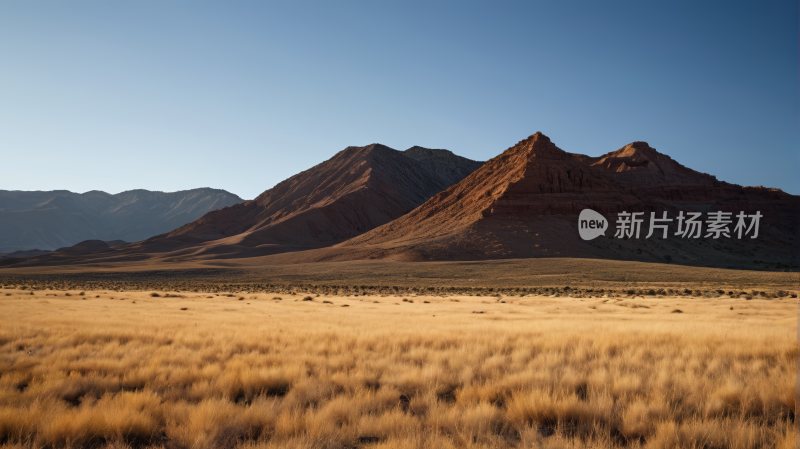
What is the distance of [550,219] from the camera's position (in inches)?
3145

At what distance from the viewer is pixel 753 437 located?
148 inches

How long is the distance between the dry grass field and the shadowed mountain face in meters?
92.6

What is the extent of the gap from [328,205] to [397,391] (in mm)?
119574

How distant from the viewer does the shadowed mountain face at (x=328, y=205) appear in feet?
367

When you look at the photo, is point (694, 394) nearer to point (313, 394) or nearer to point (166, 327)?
point (313, 394)

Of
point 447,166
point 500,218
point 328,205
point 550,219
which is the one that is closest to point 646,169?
point 550,219

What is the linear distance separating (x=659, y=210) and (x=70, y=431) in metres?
102

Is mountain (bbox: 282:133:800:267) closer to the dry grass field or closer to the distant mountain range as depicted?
the distant mountain range

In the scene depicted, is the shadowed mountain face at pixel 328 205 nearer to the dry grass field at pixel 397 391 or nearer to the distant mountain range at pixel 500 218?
the distant mountain range at pixel 500 218

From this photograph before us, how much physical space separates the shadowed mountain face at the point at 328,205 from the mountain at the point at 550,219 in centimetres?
2494

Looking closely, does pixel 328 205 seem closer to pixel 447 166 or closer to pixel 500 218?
pixel 500 218

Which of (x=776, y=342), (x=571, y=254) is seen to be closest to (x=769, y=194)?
(x=571, y=254)

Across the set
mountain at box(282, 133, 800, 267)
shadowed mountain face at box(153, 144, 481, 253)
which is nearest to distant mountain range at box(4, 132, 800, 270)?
mountain at box(282, 133, 800, 267)

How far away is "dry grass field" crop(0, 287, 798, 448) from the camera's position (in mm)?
3896
